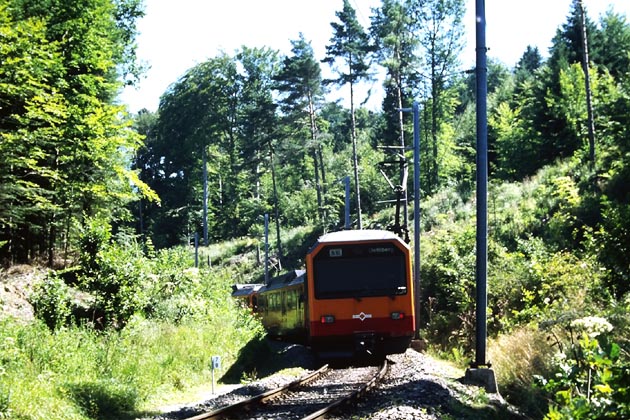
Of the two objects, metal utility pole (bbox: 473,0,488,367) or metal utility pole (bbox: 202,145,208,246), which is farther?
metal utility pole (bbox: 202,145,208,246)

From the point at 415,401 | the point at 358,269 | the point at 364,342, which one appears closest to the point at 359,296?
the point at 358,269

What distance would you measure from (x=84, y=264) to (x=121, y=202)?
34.1 feet

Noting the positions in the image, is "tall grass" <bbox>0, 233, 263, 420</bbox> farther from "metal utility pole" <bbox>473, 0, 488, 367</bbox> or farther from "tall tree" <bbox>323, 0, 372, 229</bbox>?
"tall tree" <bbox>323, 0, 372, 229</bbox>

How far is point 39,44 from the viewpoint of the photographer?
20.6 metres

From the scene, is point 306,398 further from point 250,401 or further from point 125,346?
point 125,346

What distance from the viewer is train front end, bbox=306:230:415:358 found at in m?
15.1

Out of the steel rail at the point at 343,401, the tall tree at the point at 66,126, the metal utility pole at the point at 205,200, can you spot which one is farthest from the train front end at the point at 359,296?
the metal utility pole at the point at 205,200

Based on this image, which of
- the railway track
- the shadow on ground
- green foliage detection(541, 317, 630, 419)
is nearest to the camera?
green foliage detection(541, 317, 630, 419)

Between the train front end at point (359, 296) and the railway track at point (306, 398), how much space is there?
0.68m

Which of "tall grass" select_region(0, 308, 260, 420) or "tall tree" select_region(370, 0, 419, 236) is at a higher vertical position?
"tall tree" select_region(370, 0, 419, 236)

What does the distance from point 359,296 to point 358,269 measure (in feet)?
1.94

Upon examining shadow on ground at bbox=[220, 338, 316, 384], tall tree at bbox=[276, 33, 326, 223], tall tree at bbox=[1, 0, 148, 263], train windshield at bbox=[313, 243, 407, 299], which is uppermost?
tall tree at bbox=[276, 33, 326, 223]

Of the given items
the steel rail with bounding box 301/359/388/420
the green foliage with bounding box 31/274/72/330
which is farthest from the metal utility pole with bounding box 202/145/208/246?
the steel rail with bounding box 301/359/388/420

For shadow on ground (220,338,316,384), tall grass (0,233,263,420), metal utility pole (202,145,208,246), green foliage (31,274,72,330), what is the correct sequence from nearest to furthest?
tall grass (0,233,263,420), green foliage (31,274,72,330), shadow on ground (220,338,316,384), metal utility pole (202,145,208,246)
